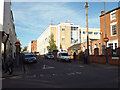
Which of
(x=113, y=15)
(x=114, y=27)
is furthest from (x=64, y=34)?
Result: (x=114, y=27)

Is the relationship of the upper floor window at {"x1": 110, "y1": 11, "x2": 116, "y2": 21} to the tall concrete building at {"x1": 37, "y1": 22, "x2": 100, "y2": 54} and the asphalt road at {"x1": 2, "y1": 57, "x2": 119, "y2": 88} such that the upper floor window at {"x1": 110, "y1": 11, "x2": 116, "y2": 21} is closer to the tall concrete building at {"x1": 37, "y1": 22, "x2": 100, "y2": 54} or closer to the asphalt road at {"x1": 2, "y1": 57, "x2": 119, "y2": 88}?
the asphalt road at {"x1": 2, "y1": 57, "x2": 119, "y2": 88}

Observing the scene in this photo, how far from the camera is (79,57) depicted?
2945cm

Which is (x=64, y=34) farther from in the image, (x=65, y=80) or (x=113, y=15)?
(x=65, y=80)

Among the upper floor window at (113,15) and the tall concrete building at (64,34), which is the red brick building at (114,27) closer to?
the upper floor window at (113,15)

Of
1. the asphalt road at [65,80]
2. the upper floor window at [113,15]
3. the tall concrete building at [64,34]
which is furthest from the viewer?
the tall concrete building at [64,34]

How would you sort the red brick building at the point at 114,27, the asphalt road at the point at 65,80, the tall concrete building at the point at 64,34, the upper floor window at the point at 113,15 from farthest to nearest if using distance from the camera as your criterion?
the tall concrete building at the point at 64,34 < the upper floor window at the point at 113,15 < the red brick building at the point at 114,27 < the asphalt road at the point at 65,80

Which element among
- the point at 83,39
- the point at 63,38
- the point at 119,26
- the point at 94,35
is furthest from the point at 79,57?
the point at 94,35

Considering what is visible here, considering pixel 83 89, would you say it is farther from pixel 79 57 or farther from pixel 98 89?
pixel 79 57

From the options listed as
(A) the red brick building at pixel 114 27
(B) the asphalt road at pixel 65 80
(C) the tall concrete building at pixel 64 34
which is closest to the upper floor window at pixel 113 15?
(A) the red brick building at pixel 114 27

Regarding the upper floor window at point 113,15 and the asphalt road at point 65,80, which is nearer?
the asphalt road at point 65,80

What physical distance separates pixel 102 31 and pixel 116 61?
469 inches

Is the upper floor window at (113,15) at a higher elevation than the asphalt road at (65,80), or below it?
higher

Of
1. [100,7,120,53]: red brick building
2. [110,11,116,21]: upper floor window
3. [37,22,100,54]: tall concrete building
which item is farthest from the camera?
[37,22,100,54]: tall concrete building

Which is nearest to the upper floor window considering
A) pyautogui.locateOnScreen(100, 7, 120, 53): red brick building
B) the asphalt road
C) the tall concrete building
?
pyautogui.locateOnScreen(100, 7, 120, 53): red brick building
